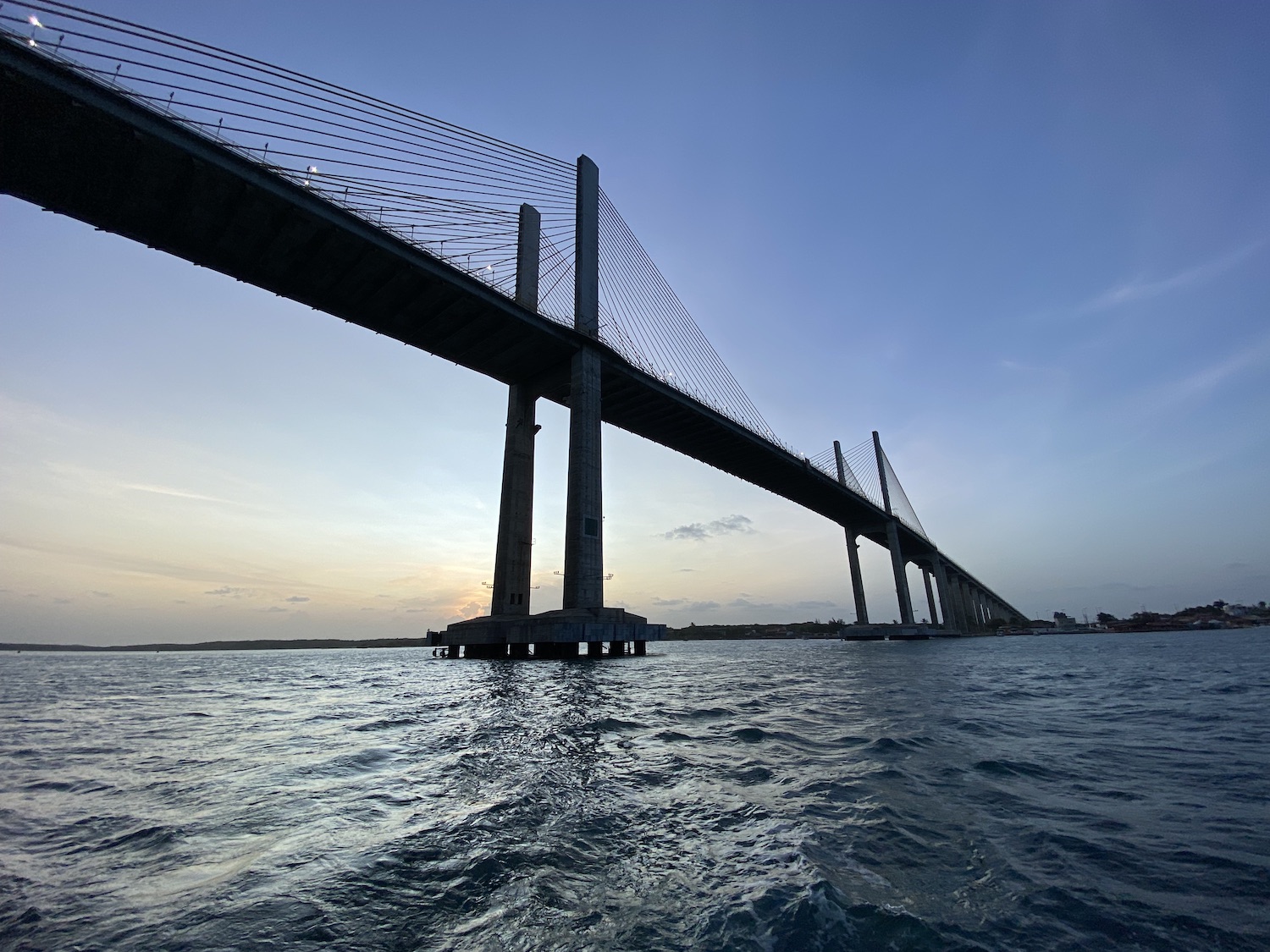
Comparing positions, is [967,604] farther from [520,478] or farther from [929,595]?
[520,478]

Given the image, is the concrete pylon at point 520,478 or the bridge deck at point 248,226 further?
the concrete pylon at point 520,478

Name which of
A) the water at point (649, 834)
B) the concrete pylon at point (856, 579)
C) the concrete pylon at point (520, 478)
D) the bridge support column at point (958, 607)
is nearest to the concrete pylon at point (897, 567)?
the concrete pylon at point (856, 579)

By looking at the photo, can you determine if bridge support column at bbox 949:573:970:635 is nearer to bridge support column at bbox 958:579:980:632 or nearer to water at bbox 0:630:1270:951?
bridge support column at bbox 958:579:980:632

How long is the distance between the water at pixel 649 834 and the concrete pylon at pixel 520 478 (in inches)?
936

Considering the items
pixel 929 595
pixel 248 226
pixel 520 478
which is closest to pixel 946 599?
pixel 929 595

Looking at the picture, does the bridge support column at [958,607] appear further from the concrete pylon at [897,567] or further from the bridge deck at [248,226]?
the bridge deck at [248,226]

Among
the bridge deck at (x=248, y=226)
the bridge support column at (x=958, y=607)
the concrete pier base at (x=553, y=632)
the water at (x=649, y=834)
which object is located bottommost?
the water at (x=649, y=834)

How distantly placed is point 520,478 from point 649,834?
105ft

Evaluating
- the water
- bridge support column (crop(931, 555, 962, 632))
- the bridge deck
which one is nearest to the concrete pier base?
the bridge deck

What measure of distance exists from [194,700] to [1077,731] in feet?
69.7

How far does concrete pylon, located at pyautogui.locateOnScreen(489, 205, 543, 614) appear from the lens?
33500mm

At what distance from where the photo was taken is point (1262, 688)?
13.6 meters

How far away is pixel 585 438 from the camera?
30828 millimetres

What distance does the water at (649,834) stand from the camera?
2.71m
